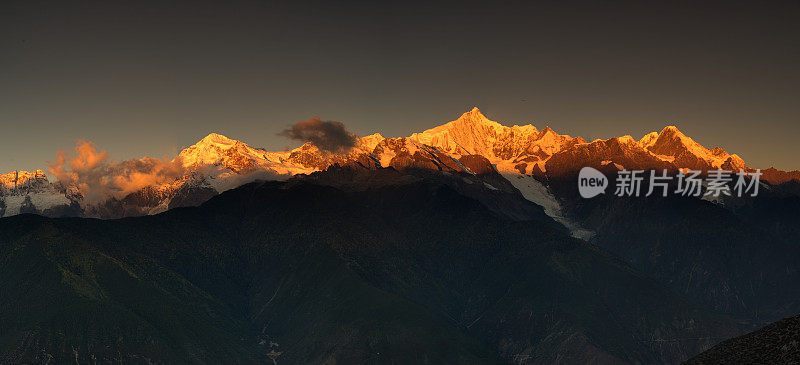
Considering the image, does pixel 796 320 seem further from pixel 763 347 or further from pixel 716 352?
pixel 716 352

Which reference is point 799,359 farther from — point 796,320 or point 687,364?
point 687,364

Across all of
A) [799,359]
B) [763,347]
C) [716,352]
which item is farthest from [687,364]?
[799,359]

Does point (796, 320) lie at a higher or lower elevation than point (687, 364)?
higher

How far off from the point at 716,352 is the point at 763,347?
57.2 feet

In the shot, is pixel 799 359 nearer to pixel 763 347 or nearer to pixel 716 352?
pixel 763 347

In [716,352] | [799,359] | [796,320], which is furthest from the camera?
[716,352]

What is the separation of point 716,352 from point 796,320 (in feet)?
A: 77.9

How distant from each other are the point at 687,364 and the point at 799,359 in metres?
33.9

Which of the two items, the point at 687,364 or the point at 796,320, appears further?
the point at 687,364

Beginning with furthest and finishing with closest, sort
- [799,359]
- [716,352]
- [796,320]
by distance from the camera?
[716,352] < [796,320] < [799,359]

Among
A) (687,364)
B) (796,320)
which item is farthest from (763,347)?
(687,364)

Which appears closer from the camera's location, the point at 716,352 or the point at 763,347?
the point at 763,347

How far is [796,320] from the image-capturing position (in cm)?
17350

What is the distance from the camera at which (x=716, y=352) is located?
193500 millimetres
